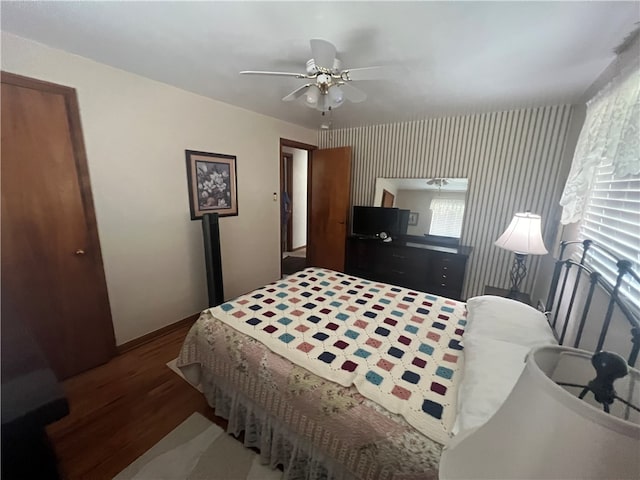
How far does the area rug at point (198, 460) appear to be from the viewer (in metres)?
1.29

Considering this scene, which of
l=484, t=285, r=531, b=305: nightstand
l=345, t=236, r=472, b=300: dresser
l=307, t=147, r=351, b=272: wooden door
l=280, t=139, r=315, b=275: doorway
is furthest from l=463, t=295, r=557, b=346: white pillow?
l=280, t=139, r=315, b=275: doorway

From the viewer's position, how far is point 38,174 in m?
1.63

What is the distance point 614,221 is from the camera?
1.28 metres

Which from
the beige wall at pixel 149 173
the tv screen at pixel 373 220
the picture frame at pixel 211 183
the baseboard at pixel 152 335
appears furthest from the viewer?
the tv screen at pixel 373 220

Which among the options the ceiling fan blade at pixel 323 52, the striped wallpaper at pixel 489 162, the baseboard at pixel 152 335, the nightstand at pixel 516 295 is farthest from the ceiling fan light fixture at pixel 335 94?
the baseboard at pixel 152 335

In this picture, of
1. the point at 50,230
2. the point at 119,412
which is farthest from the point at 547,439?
the point at 50,230

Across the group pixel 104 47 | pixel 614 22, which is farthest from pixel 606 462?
pixel 104 47

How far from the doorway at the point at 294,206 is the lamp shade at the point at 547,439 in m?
4.12

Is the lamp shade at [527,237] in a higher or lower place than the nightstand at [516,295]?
higher

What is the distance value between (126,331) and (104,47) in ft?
7.01

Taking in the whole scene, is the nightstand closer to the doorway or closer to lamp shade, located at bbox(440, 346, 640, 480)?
lamp shade, located at bbox(440, 346, 640, 480)

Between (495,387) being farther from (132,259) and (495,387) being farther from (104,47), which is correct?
(104,47)

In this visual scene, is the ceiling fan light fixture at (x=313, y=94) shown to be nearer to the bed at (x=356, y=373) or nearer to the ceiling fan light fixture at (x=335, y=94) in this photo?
the ceiling fan light fixture at (x=335, y=94)

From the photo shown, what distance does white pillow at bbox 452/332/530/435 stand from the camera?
0.85m
